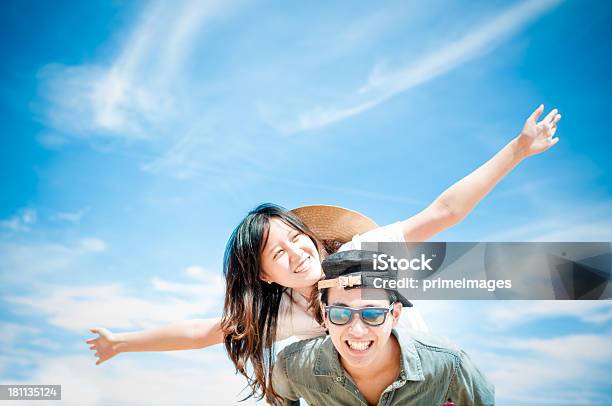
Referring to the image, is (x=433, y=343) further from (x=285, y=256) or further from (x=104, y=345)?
(x=104, y=345)

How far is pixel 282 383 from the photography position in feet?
16.6

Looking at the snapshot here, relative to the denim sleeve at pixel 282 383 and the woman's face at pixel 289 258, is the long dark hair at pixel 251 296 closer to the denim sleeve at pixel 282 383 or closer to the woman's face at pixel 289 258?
the woman's face at pixel 289 258

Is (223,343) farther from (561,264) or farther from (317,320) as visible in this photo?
(561,264)

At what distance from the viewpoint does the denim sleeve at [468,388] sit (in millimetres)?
4590

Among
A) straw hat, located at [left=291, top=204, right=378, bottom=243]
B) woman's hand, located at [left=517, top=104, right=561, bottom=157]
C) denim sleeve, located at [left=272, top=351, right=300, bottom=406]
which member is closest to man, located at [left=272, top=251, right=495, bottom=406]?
denim sleeve, located at [left=272, top=351, right=300, bottom=406]

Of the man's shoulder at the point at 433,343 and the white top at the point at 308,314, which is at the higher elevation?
the white top at the point at 308,314

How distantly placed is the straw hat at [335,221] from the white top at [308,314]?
0.27 metres

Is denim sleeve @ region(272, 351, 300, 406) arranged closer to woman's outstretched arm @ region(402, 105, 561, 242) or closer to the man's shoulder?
the man's shoulder

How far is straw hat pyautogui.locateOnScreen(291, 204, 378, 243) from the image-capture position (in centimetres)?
645

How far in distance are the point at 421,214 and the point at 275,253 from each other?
150cm

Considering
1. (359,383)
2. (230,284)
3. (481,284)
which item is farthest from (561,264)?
(230,284)

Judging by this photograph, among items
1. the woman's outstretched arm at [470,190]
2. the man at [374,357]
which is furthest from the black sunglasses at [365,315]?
the woman's outstretched arm at [470,190]

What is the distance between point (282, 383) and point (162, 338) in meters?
2.21

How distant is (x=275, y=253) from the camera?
5730 mm
